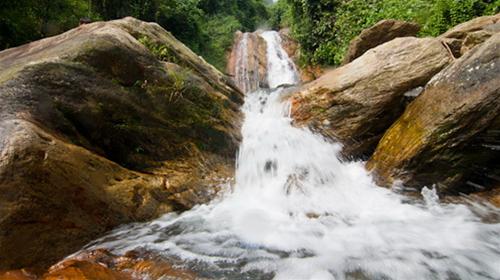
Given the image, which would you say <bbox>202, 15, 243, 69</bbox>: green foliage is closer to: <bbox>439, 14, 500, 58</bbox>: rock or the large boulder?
the large boulder

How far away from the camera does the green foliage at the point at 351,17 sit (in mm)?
8891

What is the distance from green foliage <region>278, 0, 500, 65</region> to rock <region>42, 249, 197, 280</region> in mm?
8977

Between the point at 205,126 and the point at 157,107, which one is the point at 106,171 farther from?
the point at 205,126

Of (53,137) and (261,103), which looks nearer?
(53,137)

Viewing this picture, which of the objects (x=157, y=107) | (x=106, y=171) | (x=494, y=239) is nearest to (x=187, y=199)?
(x=106, y=171)

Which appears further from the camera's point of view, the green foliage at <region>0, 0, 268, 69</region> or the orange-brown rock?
the green foliage at <region>0, 0, 268, 69</region>

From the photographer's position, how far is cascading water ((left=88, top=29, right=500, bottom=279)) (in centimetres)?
319

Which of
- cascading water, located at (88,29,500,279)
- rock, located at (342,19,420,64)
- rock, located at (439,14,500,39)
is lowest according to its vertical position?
cascading water, located at (88,29,500,279)

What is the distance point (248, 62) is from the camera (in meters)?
17.7

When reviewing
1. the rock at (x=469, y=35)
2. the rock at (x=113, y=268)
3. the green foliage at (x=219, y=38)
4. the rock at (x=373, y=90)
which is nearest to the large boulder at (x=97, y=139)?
the rock at (x=113, y=268)

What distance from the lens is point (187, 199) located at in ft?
15.7

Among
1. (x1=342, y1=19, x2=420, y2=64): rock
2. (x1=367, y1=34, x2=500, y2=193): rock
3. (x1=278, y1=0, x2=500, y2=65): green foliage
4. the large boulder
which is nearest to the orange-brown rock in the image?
the large boulder

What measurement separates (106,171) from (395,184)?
4.07m

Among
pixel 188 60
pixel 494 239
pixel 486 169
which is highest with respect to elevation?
pixel 188 60
